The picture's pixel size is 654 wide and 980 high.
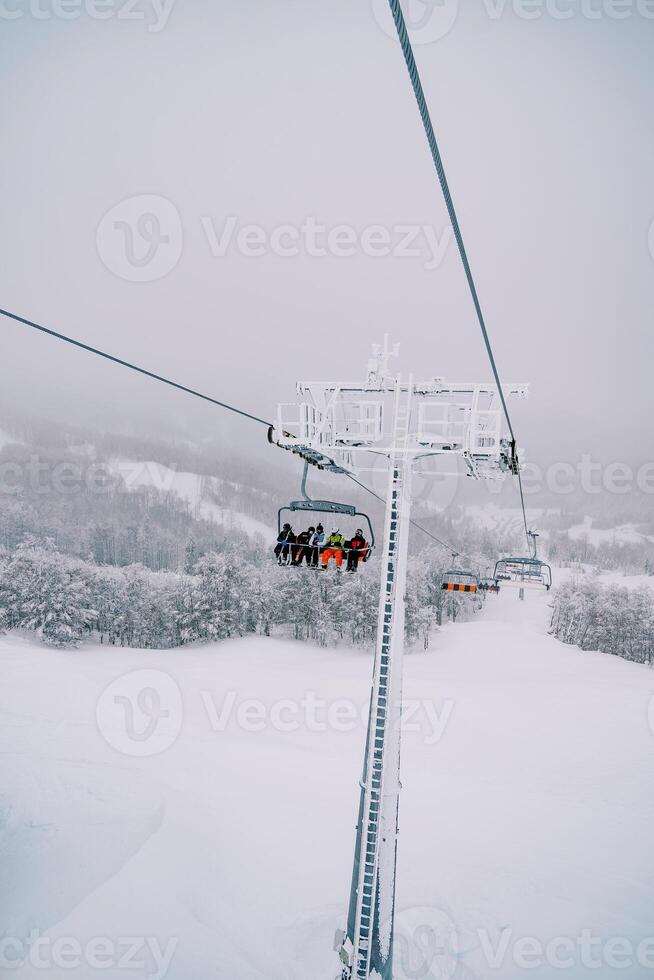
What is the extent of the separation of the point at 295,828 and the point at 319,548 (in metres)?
9.28

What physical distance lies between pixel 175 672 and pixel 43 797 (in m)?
15.1

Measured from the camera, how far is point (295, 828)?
13328 millimetres

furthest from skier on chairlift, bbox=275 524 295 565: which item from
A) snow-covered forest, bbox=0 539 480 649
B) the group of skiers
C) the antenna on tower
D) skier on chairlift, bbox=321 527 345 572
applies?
snow-covered forest, bbox=0 539 480 649

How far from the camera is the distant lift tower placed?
661 centimetres

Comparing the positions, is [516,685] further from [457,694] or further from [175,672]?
[175,672]

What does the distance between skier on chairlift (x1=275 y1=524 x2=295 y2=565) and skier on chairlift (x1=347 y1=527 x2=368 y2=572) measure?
118 cm

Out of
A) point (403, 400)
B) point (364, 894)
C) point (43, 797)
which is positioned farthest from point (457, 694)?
point (403, 400)

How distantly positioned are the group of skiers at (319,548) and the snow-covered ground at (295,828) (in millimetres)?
7213

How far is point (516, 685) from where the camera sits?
2830cm

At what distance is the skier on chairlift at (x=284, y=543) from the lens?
361 inches

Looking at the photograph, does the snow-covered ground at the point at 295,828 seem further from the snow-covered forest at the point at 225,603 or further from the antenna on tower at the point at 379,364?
the snow-covered forest at the point at 225,603
